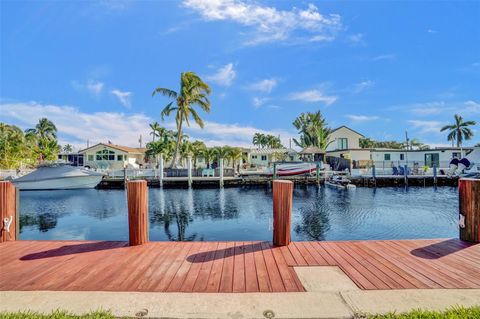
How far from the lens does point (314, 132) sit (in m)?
38.4

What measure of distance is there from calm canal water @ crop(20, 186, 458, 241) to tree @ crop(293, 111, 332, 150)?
19.9 meters

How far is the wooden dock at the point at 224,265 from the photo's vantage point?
295cm

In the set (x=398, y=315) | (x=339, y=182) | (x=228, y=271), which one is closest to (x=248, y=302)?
(x=228, y=271)

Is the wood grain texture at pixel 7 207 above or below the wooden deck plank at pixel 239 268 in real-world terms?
above

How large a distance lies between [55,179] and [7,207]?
2377 cm

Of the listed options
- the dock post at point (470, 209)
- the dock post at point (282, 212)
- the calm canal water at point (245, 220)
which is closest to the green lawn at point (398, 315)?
the dock post at point (282, 212)

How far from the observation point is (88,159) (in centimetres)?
4128

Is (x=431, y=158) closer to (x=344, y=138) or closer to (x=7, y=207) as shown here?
(x=344, y=138)

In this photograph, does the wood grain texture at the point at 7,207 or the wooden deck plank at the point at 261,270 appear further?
the wood grain texture at the point at 7,207

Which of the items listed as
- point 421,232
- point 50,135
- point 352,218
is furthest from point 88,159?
point 421,232

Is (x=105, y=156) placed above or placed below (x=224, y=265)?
above

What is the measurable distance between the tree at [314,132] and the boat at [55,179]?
28298mm

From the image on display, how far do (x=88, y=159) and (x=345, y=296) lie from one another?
4627 cm

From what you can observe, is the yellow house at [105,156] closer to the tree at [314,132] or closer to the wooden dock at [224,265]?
the tree at [314,132]
